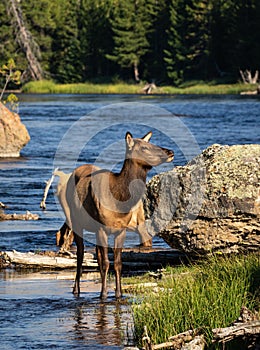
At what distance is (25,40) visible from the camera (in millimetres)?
90438

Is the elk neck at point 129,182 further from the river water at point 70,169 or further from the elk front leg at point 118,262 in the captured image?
the river water at point 70,169

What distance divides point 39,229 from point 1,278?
491 cm

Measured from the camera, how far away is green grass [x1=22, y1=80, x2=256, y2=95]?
90.1m

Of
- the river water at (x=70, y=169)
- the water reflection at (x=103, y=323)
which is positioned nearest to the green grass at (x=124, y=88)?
the river water at (x=70, y=169)

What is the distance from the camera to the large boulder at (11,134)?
30.5 metres

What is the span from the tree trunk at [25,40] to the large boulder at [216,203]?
230 feet

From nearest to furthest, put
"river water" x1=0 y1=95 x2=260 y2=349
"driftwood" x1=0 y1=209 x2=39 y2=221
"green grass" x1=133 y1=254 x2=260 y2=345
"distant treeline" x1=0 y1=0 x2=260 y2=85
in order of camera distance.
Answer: "green grass" x1=133 y1=254 x2=260 y2=345
"river water" x1=0 y1=95 x2=260 y2=349
"driftwood" x1=0 y1=209 x2=39 y2=221
"distant treeline" x1=0 y1=0 x2=260 y2=85

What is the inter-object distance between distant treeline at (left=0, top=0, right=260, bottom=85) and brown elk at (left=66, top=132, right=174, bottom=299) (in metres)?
77.9

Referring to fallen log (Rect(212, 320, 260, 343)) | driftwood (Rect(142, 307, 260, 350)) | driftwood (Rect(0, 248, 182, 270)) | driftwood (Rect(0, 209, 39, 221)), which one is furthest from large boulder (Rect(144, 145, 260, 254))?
driftwood (Rect(0, 209, 39, 221))

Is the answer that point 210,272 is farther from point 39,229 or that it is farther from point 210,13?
point 210,13

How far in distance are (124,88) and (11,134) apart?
65.8 meters

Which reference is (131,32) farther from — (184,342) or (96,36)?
(184,342)

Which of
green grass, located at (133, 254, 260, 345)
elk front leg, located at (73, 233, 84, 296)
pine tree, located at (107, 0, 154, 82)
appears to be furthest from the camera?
pine tree, located at (107, 0, 154, 82)

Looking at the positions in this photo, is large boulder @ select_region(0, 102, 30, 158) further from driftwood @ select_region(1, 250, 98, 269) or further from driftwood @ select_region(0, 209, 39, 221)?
driftwood @ select_region(1, 250, 98, 269)
